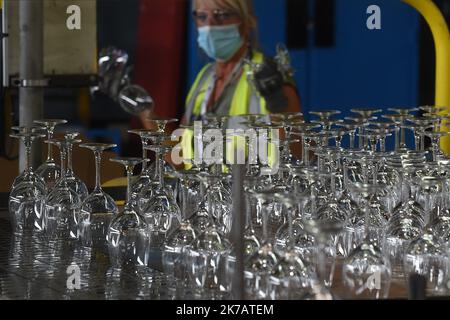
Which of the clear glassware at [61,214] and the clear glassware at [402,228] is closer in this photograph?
the clear glassware at [402,228]

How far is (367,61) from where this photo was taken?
26.8 feet

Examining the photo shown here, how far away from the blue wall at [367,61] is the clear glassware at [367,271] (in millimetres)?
5285

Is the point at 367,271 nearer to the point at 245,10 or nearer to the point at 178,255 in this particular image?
the point at 178,255

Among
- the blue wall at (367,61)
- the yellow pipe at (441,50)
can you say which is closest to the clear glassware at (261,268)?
the yellow pipe at (441,50)

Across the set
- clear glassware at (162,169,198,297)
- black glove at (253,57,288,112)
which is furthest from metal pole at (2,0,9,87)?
clear glassware at (162,169,198,297)

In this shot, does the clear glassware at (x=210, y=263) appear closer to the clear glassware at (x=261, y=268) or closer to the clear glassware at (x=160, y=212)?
the clear glassware at (x=261, y=268)

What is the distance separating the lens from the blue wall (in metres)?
8.09

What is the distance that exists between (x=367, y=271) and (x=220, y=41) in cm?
578

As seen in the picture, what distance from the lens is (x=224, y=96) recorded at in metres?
8.52

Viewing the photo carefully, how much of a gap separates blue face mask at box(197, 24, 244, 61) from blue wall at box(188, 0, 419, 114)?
0.55 m

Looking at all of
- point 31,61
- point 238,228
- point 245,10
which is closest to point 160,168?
point 238,228

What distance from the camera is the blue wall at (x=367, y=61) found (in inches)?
318

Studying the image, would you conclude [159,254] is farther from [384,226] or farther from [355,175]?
[355,175]

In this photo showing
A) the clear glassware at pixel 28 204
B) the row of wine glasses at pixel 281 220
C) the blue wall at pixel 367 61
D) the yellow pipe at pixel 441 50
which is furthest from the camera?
the blue wall at pixel 367 61
